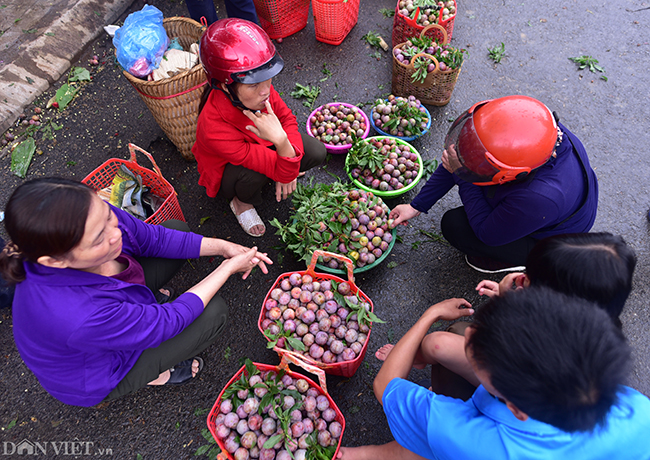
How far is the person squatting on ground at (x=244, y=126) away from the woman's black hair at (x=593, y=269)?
1.65 meters

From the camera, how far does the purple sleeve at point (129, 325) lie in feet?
4.93

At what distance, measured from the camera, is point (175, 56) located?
283cm

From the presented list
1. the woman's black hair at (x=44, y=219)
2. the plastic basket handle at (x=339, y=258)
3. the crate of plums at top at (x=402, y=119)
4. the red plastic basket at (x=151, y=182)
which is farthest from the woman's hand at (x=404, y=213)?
the woman's black hair at (x=44, y=219)

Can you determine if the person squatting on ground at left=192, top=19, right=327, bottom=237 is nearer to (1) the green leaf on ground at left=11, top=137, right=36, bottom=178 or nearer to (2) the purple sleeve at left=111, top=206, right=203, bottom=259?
(2) the purple sleeve at left=111, top=206, right=203, bottom=259

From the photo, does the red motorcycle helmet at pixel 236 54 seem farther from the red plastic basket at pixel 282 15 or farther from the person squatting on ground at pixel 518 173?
the red plastic basket at pixel 282 15

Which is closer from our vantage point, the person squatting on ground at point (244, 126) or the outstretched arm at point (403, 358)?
the outstretched arm at point (403, 358)

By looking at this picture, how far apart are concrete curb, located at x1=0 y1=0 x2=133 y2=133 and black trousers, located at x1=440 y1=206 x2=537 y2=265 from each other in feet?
15.1

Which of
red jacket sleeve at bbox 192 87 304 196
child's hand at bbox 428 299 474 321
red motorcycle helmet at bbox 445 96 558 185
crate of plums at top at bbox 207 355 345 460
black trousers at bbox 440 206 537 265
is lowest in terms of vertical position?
crate of plums at top at bbox 207 355 345 460

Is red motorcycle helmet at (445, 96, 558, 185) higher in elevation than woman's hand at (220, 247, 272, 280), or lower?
higher

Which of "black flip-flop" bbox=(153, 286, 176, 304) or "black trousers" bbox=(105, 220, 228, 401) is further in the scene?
"black flip-flop" bbox=(153, 286, 176, 304)

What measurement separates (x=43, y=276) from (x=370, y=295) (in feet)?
6.80

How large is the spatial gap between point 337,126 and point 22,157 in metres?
3.18

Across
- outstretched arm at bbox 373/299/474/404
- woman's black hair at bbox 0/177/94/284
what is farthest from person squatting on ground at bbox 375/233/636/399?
woman's black hair at bbox 0/177/94/284

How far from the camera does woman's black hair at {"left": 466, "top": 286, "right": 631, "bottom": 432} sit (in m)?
1.02
